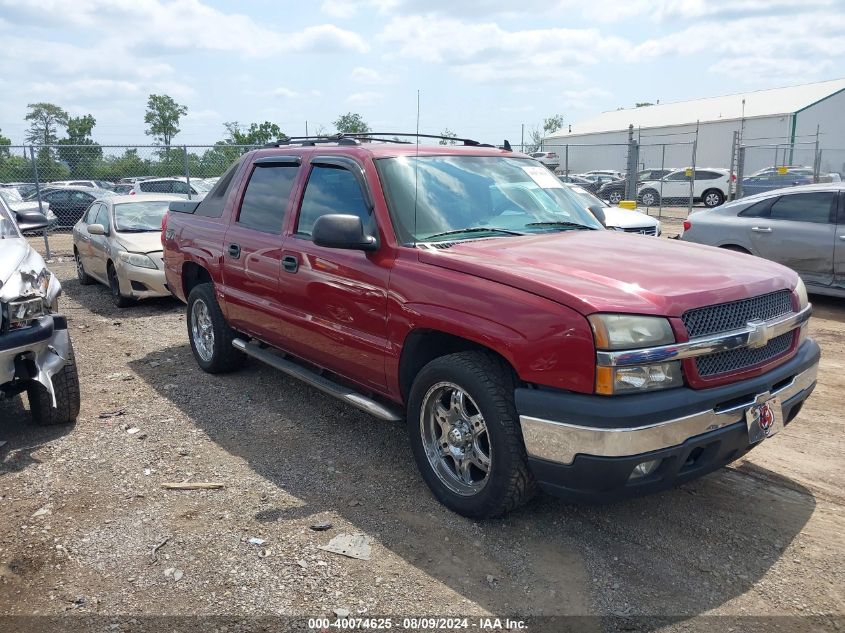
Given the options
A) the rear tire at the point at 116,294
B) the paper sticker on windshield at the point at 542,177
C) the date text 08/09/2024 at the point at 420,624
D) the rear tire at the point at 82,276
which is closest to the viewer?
the date text 08/09/2024 at the point at 420,624

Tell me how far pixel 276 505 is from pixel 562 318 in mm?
1925

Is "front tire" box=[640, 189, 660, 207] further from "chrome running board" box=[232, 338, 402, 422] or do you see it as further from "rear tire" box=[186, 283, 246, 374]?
"chrome running board" box=[232, 338, 402, 422]

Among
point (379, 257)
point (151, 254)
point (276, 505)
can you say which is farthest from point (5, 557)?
point (151, 254)

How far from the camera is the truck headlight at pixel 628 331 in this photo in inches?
114

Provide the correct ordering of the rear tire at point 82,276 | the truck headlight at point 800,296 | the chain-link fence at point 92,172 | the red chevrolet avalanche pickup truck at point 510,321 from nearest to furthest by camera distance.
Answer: the red chevrolet avalanche pickup truck at point 510,321, the truck headlight at point 800,296, the rear tire at point 82,276, the chain-link fence at point 92,172

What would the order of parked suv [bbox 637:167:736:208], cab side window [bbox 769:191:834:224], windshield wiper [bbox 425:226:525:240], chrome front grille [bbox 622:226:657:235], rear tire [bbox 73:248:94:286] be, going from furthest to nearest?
1. parked suv [bbox 637:167:736:208]
2. rear tire [bbox 73:248:94:286]
3. chrome front grille [bbox 622:226:657:235]
4. cab side window [bbox 769:191:834:224]
5. windshield wiper [bbox 425:226:525:240]

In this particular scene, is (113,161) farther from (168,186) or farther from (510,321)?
(510,321)

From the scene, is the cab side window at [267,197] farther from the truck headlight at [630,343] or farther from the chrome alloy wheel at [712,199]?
the chrome alloy wheel at [712,199]

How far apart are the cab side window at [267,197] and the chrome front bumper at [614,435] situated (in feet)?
8.59

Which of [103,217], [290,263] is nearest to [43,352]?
[290,263]

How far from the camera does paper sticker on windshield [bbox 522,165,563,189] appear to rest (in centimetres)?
478

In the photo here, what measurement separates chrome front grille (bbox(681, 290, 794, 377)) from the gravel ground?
88 cm

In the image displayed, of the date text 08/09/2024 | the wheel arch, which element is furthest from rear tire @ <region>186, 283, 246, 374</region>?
the date text 08/09/2024

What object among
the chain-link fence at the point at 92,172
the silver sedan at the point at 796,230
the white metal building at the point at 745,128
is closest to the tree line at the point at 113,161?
the chain-link fence at the point at 92,172
